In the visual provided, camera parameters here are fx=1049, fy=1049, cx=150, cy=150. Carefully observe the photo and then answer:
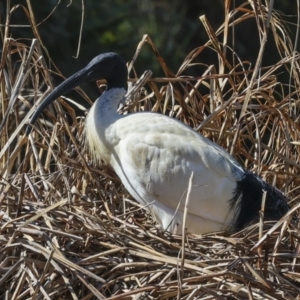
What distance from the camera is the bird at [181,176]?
4.52m

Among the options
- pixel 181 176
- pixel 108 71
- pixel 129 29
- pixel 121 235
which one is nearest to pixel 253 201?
pixel 181 176

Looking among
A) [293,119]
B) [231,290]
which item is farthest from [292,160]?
[231,290]

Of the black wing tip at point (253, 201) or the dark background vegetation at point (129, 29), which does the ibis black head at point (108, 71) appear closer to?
the black wing tip at point (253, 201)

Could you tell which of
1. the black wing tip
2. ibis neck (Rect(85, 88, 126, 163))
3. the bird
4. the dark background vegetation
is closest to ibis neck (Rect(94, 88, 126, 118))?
ibis neck (Rect(85, 88, 126, 163))

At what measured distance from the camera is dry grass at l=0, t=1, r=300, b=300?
3.43m

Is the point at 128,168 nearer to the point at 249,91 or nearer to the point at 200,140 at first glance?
the point at 200,140

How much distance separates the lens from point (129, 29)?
32.2 feet

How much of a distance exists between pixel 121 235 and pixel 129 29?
6264 mm

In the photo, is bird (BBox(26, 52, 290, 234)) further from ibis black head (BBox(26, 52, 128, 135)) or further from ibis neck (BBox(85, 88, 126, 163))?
ibis black head (BBox(26, 52, 128, 135))

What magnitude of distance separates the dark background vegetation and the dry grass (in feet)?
13.2

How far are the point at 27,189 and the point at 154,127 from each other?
2.17 feet

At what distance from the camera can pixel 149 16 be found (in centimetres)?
1023

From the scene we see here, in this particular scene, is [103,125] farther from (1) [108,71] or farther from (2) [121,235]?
(2) [121,235]

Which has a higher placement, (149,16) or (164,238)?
(164,238)
